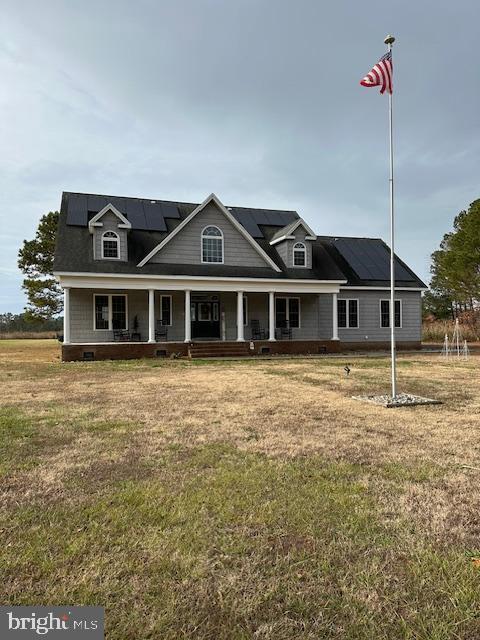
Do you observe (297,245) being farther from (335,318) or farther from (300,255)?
(335,318)

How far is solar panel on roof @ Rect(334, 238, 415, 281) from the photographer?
24562mm

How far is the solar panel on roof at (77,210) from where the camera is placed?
2010cm

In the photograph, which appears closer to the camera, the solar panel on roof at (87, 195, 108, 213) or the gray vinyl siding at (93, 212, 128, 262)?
the gray vinyl siding at (93, 212, 128, 262)

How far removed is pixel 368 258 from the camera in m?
25.9

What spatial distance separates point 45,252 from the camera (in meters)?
35.8

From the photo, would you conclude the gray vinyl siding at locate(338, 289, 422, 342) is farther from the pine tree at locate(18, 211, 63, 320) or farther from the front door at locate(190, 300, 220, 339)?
the pine tree at locate(18, 211, 63, 320)

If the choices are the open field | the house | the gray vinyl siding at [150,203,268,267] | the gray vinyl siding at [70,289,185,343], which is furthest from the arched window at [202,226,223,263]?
the open field

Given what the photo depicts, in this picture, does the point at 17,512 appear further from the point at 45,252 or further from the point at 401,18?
the point at 45,252

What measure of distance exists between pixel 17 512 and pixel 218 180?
2602 centimetres

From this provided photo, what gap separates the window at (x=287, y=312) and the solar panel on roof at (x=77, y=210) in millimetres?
10455

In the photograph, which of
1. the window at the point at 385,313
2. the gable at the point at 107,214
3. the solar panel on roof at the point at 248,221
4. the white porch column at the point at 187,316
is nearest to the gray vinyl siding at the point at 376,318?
the window at the point at 385,313

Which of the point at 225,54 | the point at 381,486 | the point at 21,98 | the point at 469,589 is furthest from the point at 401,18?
the point at 469,589

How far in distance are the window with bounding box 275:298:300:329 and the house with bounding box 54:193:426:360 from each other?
54 millimetres

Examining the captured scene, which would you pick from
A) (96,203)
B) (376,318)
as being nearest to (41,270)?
(96,203)
